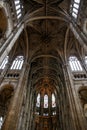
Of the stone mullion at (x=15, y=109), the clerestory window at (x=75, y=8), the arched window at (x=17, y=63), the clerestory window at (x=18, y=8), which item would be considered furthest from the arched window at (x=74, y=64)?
the clerestory window at (x=18, y=8)

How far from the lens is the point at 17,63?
20.5 m

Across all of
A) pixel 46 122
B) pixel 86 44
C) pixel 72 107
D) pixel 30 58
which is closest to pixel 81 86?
pixel 72 107

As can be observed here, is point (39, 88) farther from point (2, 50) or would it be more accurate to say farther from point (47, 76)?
point (2, 50)

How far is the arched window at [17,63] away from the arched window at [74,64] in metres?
7.36

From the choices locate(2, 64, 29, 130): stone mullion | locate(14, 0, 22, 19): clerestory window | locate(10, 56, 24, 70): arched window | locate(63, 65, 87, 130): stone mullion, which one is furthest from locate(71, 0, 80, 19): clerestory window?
locate(10, 56, 24, 70): arched window

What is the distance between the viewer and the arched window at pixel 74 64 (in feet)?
63.9

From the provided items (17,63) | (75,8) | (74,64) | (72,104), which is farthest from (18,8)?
(72,104)

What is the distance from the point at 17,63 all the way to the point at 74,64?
8.38m

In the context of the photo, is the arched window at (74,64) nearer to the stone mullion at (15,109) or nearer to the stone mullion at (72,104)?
the stone mullion at (72,104)

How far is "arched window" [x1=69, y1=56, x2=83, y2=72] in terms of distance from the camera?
19.5 m

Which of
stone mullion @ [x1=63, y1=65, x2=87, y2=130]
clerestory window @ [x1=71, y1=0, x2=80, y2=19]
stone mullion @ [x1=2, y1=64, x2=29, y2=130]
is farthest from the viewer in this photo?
clerestory window @ [x1=71, y1=0, x2=80, y2=19]

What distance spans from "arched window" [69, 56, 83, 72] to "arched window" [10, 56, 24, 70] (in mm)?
7363

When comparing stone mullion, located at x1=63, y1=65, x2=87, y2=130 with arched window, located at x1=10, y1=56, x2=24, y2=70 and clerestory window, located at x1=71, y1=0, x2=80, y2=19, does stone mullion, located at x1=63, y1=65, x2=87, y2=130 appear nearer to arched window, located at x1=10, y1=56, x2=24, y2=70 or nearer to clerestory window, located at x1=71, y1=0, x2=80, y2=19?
arched window, located at x1=10, y1=56, x2=24, y2=70

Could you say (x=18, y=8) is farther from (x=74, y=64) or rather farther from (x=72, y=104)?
(x=72, y=104)
